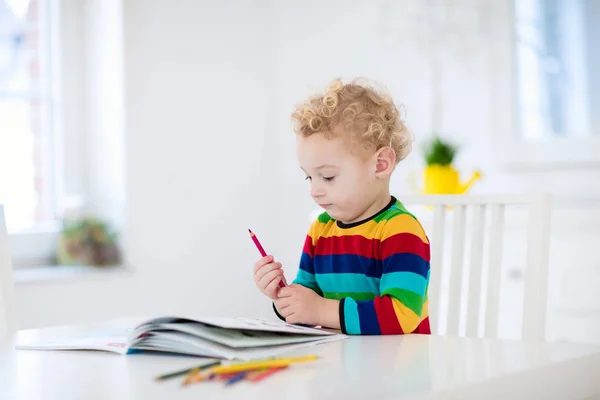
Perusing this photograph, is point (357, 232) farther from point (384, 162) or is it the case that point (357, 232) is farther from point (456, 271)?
point (456, 271)

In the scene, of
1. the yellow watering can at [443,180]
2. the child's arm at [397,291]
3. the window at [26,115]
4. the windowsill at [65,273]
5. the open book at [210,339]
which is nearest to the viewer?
the open book at [210,339]

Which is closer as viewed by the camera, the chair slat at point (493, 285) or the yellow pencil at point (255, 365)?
the yellow pencil at point (255, 365)

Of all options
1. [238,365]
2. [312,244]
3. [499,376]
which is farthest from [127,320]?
[499,376]

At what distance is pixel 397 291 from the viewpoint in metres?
1.04

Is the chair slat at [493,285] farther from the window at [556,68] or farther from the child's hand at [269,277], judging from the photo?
the window at [556,68]

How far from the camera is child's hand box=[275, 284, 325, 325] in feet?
3.44

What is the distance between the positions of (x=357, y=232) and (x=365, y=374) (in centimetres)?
46

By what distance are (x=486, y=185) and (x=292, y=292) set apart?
1809 mm

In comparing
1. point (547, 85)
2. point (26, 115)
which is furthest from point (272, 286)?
point (26, 115)

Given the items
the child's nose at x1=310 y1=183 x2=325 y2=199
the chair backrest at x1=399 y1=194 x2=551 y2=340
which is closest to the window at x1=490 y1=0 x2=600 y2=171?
the chair backrest at x1=399 y1=194 x2=551 y2=340

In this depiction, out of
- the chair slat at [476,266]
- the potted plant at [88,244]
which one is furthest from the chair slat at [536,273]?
the potted plant at [88,244]

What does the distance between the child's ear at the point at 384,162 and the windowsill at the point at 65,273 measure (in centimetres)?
202

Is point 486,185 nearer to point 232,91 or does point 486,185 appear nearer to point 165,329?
point 232,91

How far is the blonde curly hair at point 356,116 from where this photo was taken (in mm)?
1140
